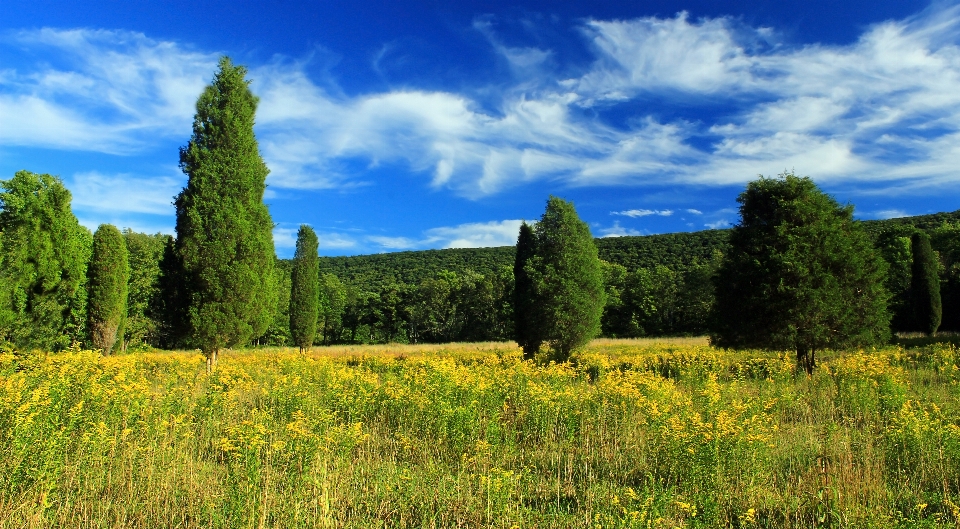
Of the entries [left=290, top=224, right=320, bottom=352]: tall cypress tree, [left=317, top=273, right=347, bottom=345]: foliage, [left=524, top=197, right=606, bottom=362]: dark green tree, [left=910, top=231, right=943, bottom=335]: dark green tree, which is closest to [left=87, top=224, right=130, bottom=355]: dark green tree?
[left=290, top=224, right=320, bottom=352]: tall cypress tree

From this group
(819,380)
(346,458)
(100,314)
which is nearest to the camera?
(346,458)

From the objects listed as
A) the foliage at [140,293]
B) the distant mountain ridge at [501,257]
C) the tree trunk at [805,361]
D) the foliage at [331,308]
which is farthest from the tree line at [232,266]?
the distant mountain ridge at [501,257]

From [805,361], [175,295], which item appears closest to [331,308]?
[175,295]

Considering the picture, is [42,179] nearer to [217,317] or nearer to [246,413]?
[217,317]

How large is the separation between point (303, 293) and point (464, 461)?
26202 millimetres

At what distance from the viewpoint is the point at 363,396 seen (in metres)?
7.91

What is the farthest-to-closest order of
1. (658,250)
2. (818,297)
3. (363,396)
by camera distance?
(658,250), (818,297), (363,396)

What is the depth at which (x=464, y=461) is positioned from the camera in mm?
5516

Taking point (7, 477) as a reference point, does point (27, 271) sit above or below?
above

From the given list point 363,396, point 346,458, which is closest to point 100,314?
point 363,396

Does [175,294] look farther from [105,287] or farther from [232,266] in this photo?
[105,287]

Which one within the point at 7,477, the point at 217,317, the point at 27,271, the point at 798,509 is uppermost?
the point at 27,271

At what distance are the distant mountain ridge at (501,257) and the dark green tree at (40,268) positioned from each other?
45.4 m

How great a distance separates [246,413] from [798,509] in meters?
7.54
